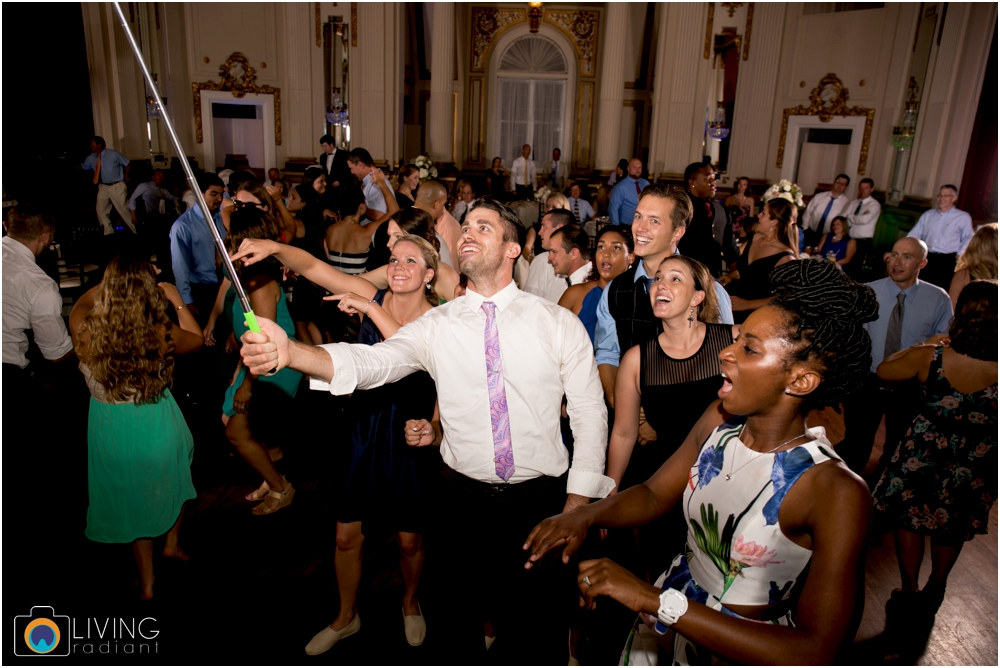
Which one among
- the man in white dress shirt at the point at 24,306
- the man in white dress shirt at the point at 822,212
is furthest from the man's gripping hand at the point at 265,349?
the man in white dress shirt at the point at 822,212

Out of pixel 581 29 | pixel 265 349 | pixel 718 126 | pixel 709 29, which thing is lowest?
pixel 265 349

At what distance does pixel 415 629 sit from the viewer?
7.83 feet

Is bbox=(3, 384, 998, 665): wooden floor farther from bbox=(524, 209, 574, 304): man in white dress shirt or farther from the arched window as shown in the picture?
the arched window

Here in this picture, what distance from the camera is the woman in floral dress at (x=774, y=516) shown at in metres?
1.08

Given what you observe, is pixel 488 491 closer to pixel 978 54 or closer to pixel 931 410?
pixel 931 410

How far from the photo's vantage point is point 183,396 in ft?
14.5

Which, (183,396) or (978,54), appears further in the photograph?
(978,54)

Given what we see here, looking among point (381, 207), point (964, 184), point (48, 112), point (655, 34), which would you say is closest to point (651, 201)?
point (381, 207)

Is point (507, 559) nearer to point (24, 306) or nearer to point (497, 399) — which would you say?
point (497, 399)

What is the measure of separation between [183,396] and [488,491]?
3409mm

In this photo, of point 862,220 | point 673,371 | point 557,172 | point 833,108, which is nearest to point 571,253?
point 673,371

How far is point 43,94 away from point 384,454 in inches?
410

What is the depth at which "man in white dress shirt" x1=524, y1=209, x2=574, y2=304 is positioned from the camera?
370 cm

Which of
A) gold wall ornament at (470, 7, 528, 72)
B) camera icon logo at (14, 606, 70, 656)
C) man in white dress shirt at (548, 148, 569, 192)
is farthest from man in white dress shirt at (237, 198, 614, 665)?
gold wall ornament at (470, 7, 528, 72)
